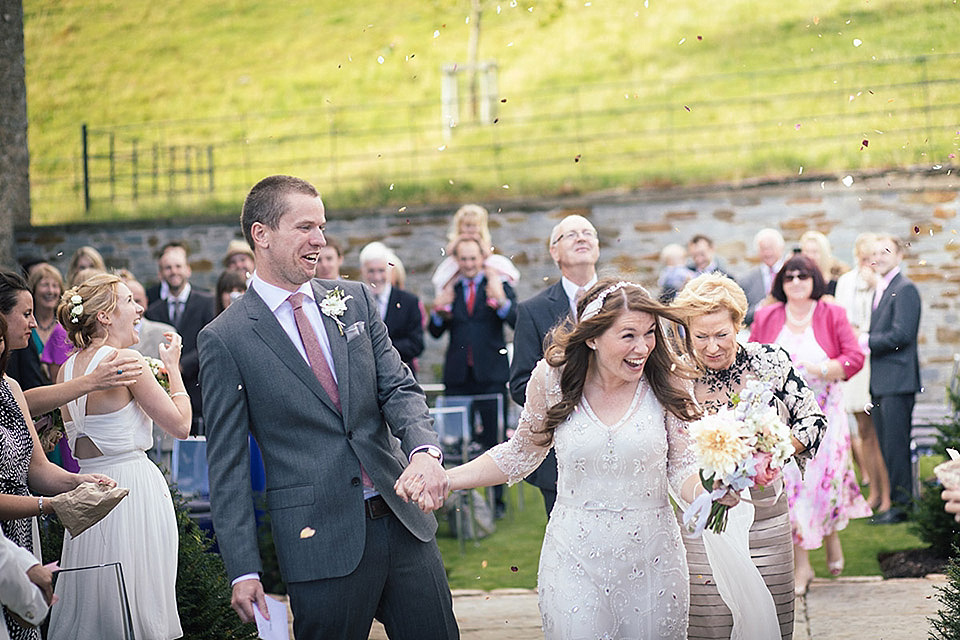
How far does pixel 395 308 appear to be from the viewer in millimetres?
8938

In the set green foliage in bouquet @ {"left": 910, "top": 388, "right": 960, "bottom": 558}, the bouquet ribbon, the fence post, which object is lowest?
green foliage in bouquet @ {"left": 910, "top": 388, "right": 960, "bottom": 558}

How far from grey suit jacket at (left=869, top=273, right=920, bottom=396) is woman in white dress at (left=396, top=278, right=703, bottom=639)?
502 centimetres

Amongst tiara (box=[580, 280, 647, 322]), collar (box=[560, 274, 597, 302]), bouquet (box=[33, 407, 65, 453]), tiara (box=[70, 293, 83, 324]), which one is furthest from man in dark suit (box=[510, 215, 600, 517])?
bouquet (box=[33, 407, 65, 453])

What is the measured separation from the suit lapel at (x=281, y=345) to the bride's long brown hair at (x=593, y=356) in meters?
0.86

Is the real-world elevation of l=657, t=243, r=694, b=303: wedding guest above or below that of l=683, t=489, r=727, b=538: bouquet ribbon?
above

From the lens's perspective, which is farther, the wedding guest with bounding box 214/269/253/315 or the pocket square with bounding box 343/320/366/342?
the wedding guest with bounding box 214/269/253/315

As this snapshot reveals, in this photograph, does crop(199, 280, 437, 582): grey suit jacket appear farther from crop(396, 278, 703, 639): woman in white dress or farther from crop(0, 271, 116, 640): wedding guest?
crop(0, 271, 116, 640): wedding guest

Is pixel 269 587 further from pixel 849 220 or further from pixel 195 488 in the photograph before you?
pixel 849 220

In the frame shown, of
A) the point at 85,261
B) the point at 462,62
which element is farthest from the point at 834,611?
the point at 462,62

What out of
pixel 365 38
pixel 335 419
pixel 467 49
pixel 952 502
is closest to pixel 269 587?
pixel 335 419

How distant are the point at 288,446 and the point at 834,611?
3857mm

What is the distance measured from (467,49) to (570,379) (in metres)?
16.1

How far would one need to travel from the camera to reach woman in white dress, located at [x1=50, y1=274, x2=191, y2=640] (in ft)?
16.3

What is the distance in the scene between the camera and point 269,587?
7137mm
